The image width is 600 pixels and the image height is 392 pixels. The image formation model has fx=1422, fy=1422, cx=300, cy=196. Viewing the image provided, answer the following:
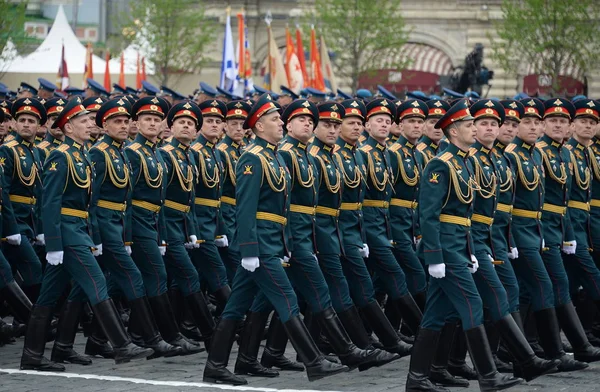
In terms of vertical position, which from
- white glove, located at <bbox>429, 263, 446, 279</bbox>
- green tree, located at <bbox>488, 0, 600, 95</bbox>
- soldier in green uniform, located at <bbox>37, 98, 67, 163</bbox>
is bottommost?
white glove, located at <bbox>429, 263, 446, 279</bbox>

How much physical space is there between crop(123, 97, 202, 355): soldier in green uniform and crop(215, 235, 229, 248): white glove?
3.30 ft

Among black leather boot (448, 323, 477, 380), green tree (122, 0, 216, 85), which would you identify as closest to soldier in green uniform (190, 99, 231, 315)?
black leather boot (448, 323, 477, 380)

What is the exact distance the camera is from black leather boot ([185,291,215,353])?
11312mm

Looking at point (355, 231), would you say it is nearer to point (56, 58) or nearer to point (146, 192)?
point (146, 192)

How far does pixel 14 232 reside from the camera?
38.5 ft

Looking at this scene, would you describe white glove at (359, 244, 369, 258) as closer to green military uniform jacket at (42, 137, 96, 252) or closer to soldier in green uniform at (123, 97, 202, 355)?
soldier in green uniform at (123, 97, 202, 355)

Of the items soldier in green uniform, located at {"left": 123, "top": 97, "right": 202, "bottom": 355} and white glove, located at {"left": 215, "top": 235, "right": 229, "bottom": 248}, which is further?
white glove, located at {"left": 215, "top": 235, "right": 229, "bottom": 248}

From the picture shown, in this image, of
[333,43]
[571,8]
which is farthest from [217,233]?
[333,43]

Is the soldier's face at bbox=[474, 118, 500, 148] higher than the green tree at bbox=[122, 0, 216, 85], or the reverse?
the green tree at bbox=[122, 0, 216, 85]

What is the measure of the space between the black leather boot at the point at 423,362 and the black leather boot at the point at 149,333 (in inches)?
82.3

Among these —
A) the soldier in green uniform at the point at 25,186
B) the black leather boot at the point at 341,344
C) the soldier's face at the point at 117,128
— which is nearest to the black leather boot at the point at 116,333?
the black leather boot at the point at 341,344

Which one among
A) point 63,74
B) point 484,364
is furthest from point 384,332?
point 63,74

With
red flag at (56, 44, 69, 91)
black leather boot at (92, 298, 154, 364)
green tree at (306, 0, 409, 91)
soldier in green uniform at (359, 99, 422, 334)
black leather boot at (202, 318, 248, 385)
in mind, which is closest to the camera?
black leather boot at (202, 318, 248, 385)

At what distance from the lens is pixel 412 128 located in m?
12.7
